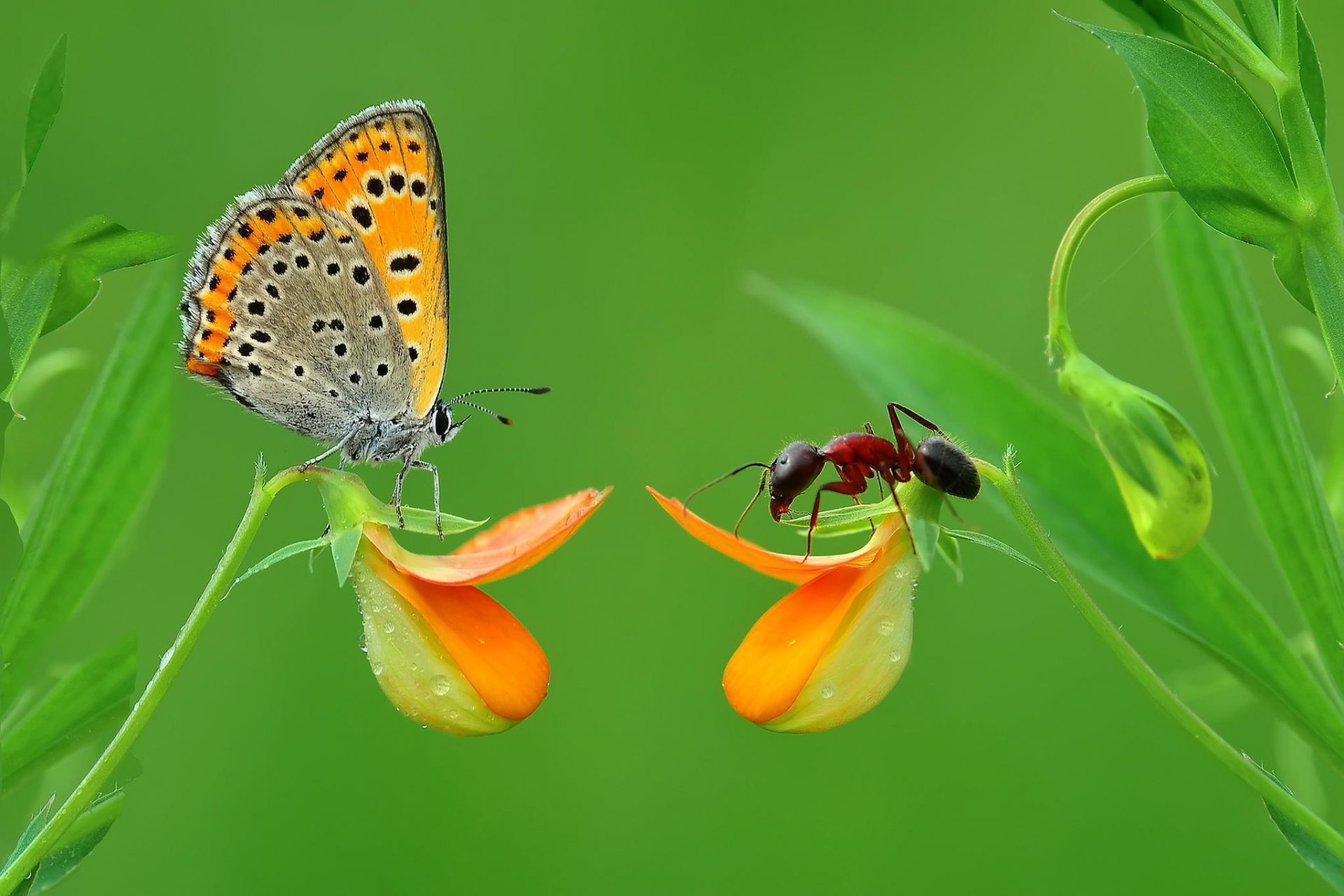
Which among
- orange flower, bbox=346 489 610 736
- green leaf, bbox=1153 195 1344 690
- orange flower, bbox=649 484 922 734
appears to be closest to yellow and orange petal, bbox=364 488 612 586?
orange flower, bbox=346 489 610 736

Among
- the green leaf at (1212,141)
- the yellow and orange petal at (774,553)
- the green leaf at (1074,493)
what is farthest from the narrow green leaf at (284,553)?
the green leaf at (1212,141)

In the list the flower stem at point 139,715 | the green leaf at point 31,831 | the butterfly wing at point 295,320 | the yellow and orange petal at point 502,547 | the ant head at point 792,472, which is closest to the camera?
the flower stem at point 139,715

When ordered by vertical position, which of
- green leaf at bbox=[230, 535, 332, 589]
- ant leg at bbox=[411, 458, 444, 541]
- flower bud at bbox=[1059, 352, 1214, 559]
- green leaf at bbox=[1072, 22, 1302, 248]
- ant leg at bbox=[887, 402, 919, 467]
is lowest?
ant leg at bbox=[411, 458, 444, 541]

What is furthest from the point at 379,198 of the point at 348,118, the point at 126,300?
the point at 126,300

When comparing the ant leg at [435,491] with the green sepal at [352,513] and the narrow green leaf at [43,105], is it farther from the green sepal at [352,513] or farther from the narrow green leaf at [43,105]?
the narrow green leaf at [43,105]

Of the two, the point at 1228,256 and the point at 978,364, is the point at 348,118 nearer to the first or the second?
the point at 978,364

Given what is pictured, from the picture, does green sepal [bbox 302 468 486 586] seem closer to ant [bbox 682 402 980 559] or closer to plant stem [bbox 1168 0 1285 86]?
ant [bbox 682 402 980 559]
